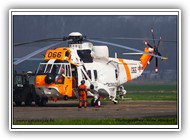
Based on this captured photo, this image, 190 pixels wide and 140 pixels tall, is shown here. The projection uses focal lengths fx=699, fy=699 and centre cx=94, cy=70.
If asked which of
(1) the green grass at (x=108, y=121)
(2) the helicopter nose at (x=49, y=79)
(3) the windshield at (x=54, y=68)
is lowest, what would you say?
(1) the green grass at (x=108, y=121)

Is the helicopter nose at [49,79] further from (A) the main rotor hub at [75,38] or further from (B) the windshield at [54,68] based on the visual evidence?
(A) the main rotor hub at [75,38]

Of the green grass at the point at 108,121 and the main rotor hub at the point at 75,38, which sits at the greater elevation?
the main rotor hub at the point at 75,38

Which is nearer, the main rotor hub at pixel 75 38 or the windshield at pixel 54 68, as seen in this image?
the main rotor hub at pixel 75 38

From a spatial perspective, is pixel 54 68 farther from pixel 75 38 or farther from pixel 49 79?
pixel 75 38

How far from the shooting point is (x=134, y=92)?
2925 centimetres

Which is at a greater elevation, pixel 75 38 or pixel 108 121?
pixel 75 38

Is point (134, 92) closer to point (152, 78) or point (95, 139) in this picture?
point (152, 78)

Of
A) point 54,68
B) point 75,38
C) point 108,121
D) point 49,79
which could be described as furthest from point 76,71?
point 108,121

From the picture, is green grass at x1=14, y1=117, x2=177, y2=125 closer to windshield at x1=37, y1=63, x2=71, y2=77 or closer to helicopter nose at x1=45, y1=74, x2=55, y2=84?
helicopter nose at x1=45, y1=74, x2=55, y2=84

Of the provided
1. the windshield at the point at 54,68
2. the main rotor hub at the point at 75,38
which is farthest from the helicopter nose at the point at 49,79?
the main rotor hub at the point at 75,38

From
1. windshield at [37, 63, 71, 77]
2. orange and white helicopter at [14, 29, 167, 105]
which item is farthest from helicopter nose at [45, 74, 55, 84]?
windshield at [37, 63, 71, 77]

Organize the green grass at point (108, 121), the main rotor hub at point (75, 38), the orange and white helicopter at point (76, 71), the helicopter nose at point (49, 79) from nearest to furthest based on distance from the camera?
the green grass at point (108, 121) < the main rotor hub at point (75, 38) < the helicopter nose at point (49, 79) < the orange and white helicopter at point (76, 71)

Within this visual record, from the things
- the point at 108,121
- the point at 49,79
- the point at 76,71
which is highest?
the point at 76,71
